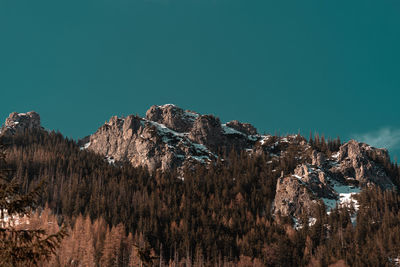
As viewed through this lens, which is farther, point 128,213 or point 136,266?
point 128,213

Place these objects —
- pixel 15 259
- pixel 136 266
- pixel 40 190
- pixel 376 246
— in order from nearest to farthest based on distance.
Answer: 1. pixel 15 259
2. pixel 40 190
3. pixel 136 266
4. pixel 376 246

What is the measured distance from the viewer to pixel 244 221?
195 metres

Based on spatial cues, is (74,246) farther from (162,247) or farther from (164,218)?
(164,218)

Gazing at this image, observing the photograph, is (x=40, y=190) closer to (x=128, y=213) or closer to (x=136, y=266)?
(x=136, y=266)

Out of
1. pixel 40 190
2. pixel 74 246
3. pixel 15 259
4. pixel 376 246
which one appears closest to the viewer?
pixel 15 259

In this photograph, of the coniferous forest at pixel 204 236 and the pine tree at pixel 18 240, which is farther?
the coniferous forest at pixel 204 236

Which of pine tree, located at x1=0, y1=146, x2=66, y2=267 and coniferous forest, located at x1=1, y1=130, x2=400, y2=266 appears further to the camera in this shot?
coniferous forest, located at x1=1, y1=130, x2=400, y2=266

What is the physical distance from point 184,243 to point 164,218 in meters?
28.1

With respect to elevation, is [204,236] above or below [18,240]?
below

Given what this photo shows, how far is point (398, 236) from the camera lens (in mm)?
161375

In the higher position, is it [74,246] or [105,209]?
[105,209]

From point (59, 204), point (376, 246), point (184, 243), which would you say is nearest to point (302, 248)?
point (376, 246)

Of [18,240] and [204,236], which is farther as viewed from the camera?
[204,236]

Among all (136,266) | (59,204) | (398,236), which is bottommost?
(136,266)
